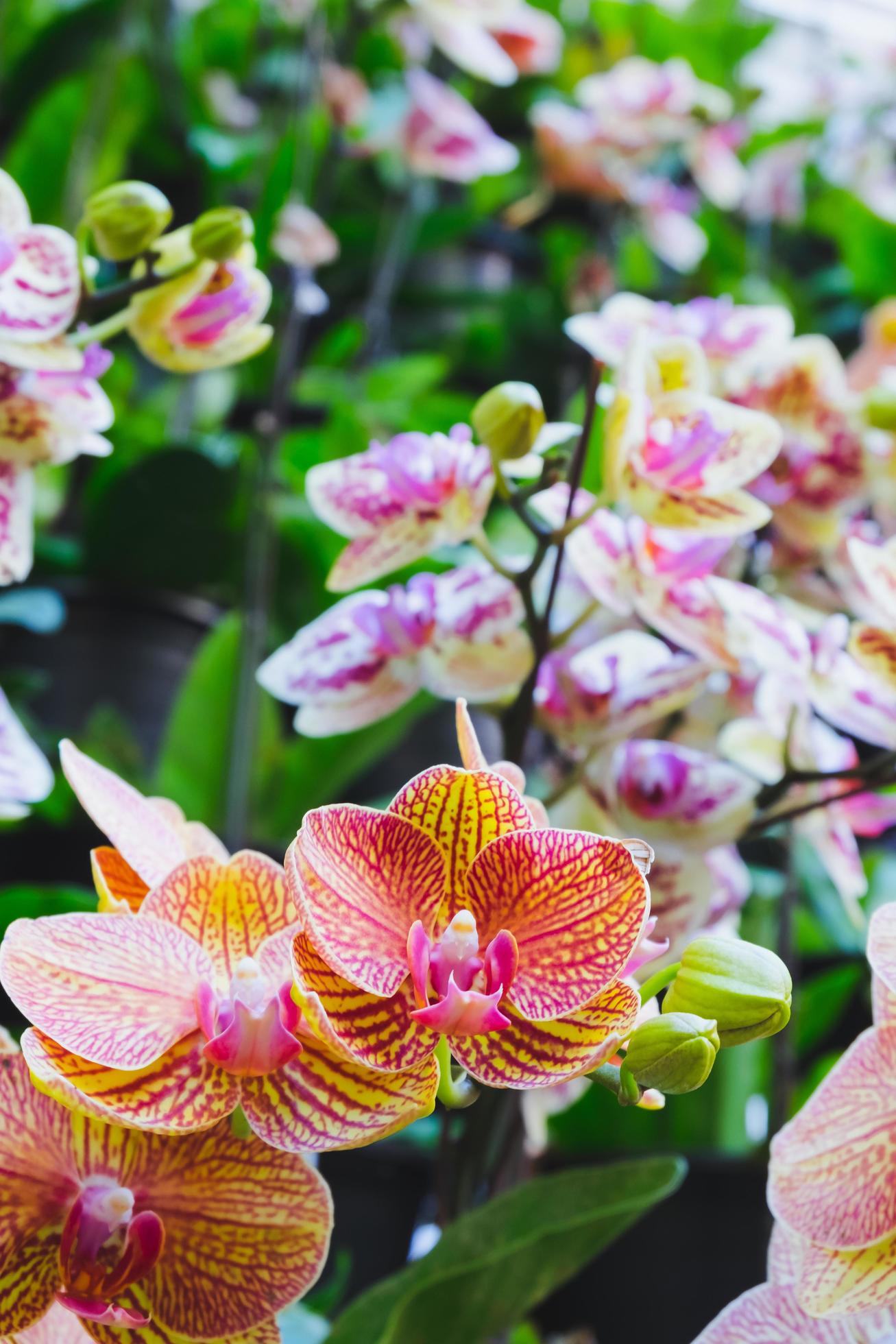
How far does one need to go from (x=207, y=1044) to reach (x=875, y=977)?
0.13m

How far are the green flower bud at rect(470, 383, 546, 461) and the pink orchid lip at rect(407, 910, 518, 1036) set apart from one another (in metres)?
0.18

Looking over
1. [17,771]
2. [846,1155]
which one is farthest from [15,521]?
[846,1155]

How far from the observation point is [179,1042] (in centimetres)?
27

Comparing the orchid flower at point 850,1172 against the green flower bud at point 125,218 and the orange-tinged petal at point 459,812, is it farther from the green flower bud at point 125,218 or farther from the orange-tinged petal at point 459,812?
the green flower bud at point 125,218

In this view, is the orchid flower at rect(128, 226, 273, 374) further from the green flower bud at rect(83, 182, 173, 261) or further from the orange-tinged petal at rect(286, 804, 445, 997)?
the orange-tinged petal at rect(286, 804, 445, 997)

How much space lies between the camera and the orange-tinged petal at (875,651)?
0.41 meters

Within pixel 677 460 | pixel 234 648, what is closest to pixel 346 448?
pixel 234 648

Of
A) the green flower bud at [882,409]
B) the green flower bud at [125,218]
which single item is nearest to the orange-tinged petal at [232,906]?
the green flower bud at [125,218]

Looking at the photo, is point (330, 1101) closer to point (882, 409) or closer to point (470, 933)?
point (470, 933)

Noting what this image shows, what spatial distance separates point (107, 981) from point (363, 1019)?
5 cm

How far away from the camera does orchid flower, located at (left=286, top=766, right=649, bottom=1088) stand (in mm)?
256

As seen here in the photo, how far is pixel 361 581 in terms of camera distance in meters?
0.45

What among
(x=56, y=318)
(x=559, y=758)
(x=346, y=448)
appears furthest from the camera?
(x=346, y=448)

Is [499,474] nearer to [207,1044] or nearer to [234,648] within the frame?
[207,1044]
